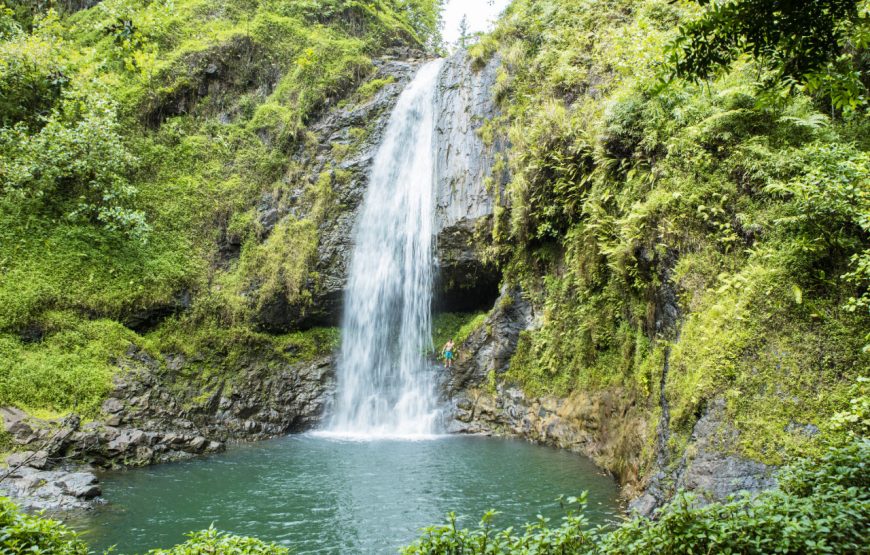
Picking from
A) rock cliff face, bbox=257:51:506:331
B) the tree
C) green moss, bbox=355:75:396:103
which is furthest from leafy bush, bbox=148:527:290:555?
green moss, bbox=355:75:396:103

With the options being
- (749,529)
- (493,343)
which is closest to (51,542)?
(749,529)

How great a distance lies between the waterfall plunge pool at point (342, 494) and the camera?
743 centimetres

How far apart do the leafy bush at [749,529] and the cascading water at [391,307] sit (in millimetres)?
11845

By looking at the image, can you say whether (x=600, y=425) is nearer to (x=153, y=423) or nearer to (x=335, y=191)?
(x=153, y=423)

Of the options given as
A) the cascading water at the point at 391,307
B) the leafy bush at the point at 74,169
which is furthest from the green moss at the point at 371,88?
the leafy bush at the point at 74,169

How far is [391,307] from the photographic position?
1673 cm

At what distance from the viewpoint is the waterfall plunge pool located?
7.43 meters

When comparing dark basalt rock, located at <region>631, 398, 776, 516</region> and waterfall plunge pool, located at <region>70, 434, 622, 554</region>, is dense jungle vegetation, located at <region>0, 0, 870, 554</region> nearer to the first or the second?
dark basalt rock, located at <region>631, 398, 776, 516</region>

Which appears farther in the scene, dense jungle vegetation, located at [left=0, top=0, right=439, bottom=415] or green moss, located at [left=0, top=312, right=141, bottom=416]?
dense jungle vegetation, located at [left=0, top=0, right=439, bottom=415]

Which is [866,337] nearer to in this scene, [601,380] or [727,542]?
[727,542]

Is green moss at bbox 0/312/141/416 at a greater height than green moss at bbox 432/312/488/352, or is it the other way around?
green moss at bbox 432/312/488/352

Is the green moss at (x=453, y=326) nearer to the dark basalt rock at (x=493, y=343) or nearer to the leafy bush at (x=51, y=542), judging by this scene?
the dark basalt rock at (x=493, y=343)

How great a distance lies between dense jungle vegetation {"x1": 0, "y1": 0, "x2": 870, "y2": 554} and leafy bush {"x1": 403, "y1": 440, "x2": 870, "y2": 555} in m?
0.02

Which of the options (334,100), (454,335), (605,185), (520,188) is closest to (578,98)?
(520,188)
